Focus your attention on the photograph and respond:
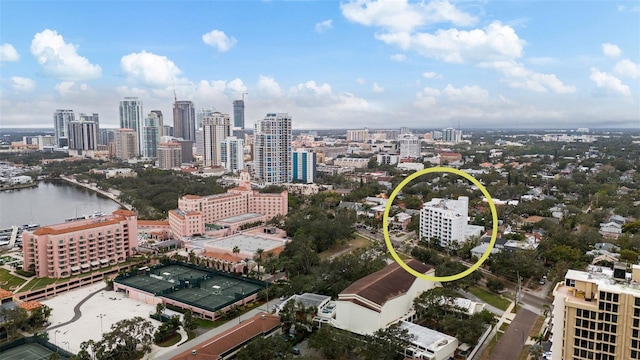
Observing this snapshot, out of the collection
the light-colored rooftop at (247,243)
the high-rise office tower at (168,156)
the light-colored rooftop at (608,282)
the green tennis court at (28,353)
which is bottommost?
the green tennis court at (28,353)

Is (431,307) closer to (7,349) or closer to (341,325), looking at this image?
(341,325)

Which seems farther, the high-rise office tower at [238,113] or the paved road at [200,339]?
the high-rise office tower at [238,113]

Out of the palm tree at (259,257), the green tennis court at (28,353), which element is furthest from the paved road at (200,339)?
the palm tree at (259,257)

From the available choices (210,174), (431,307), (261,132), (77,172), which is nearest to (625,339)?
(431,307)

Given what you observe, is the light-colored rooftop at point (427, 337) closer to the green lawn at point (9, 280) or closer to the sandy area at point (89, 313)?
the sandy area at point (89, 313)

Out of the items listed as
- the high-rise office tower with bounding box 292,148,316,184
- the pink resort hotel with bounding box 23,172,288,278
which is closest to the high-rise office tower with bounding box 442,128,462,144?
the high-rise office tower with bounding box 292,148,316,184

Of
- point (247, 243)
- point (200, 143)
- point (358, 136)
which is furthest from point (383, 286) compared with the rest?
point (358, 136)
